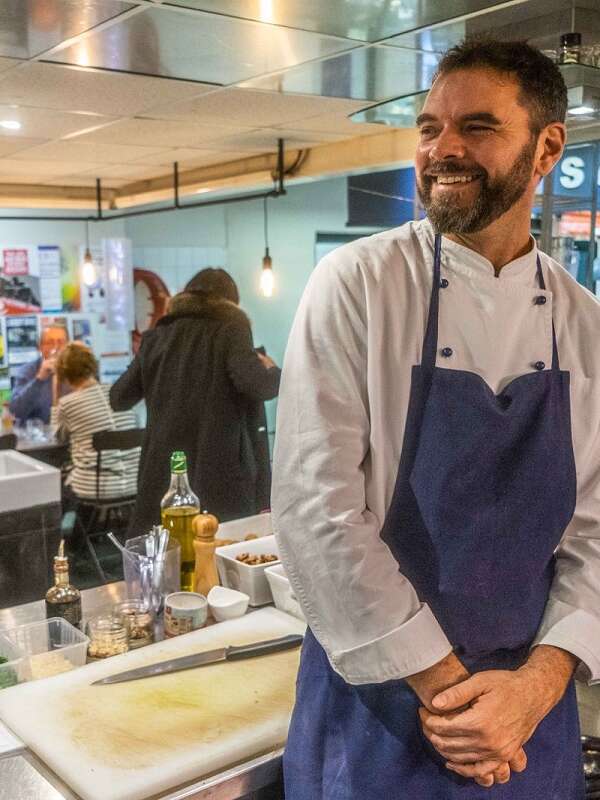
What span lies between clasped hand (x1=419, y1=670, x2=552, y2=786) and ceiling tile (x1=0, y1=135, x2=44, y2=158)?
14.5 feet

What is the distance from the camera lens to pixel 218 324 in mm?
3586

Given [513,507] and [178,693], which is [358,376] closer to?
[513,507]

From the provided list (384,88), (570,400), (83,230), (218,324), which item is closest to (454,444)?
(570,400)

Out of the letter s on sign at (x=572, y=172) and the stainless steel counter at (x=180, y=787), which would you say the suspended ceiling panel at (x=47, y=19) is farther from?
the stainless steel counter at (x=180, y=787)

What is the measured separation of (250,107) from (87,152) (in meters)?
1.82

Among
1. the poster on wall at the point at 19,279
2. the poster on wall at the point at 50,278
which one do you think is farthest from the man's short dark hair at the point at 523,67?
the poster on wall at the point at 50,278

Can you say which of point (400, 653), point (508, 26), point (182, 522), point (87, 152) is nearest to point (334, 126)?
point (87, 152)

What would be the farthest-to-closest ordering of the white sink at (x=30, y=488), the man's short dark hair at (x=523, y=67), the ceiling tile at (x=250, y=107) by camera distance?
the ceiling tile at (x=250, y=107) → the white sink at (x=30, y=488) → the man's short dark hair at (x=523, y=67)

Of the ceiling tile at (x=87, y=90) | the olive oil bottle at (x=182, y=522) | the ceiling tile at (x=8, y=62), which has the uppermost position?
the ceiling tile at (x=87, y=90)

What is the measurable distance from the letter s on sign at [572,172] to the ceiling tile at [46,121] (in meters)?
2.38

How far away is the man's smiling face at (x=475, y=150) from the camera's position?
1.31 meters

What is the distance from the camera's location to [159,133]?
15.5 feet

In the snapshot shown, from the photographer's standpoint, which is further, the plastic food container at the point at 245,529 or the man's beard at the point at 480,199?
the plastic food container at the point at 245,529

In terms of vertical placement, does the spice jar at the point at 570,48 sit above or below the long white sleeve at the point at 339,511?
above
